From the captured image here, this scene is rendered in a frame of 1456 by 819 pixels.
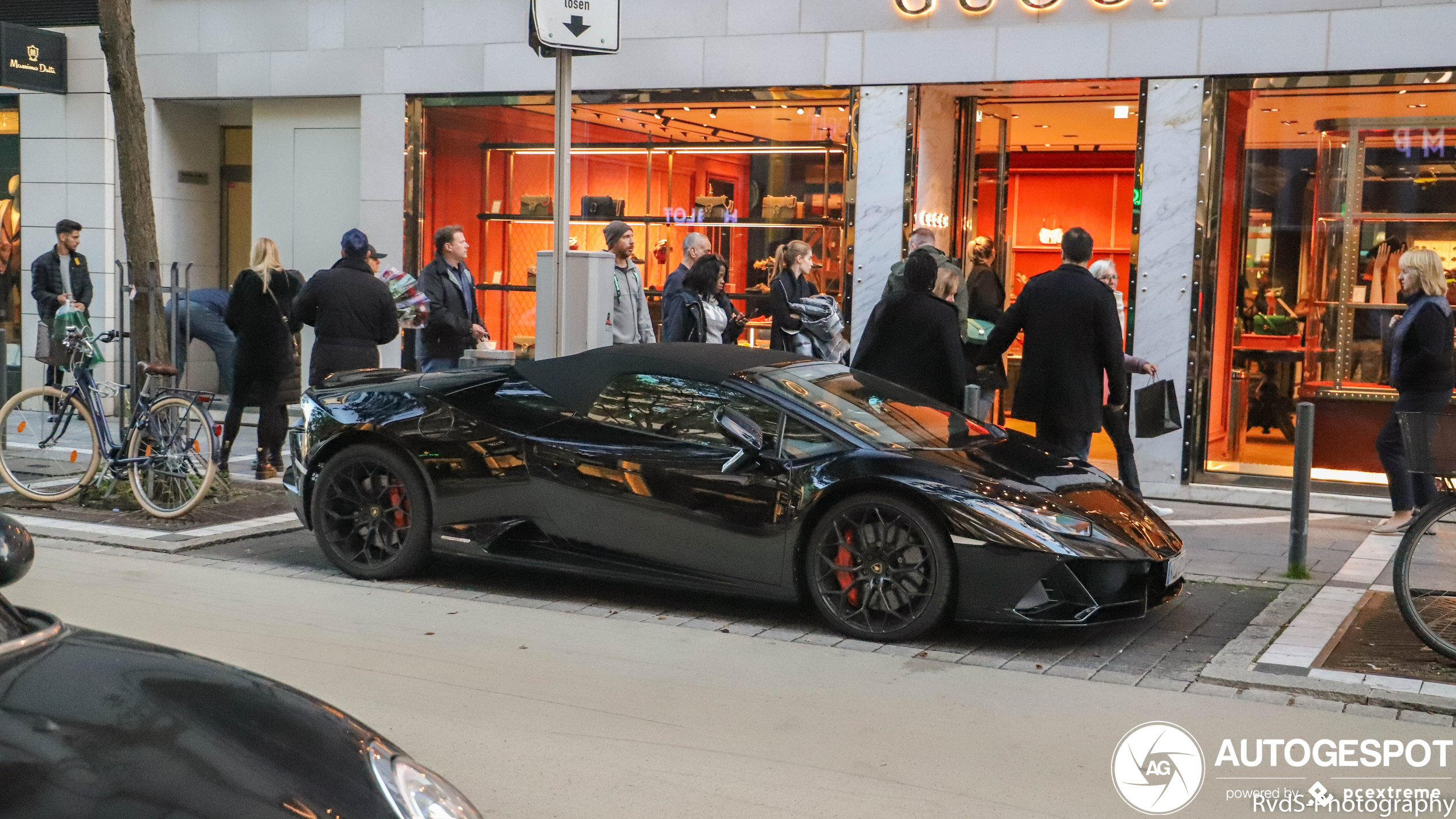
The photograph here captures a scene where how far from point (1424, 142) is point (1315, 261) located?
3.98 ft

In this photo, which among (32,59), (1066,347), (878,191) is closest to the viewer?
(1066,347)

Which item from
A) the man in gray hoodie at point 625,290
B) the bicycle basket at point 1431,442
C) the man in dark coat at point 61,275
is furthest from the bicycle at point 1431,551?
the man in dark coat at point 61,275

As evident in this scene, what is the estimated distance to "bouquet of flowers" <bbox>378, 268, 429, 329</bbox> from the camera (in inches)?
436

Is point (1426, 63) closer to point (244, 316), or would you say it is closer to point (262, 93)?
point (244, 316)

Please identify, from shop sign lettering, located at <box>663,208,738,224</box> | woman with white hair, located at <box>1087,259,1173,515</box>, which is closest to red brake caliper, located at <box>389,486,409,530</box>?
woman with white hair, located at <box>1087,259,1173,515</box>

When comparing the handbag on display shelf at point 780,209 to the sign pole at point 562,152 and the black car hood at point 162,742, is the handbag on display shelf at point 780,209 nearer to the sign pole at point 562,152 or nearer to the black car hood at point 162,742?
the sign pole at point 562,152

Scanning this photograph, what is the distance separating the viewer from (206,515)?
9.52 meters

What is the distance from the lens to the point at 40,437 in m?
10.1

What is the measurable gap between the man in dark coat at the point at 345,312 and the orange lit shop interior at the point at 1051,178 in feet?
17.6

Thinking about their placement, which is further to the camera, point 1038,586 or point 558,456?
point 558,456

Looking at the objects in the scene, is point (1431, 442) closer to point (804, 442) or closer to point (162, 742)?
point (804, 442)

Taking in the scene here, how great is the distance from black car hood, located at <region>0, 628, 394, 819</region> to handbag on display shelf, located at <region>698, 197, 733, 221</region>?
36.5 feet

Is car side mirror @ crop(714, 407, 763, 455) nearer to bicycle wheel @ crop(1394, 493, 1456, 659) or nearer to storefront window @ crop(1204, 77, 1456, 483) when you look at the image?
bicycle wheel @ crop(1394, 493, 1456, 659)

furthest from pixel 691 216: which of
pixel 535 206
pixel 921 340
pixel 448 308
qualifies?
pixel 921 340
